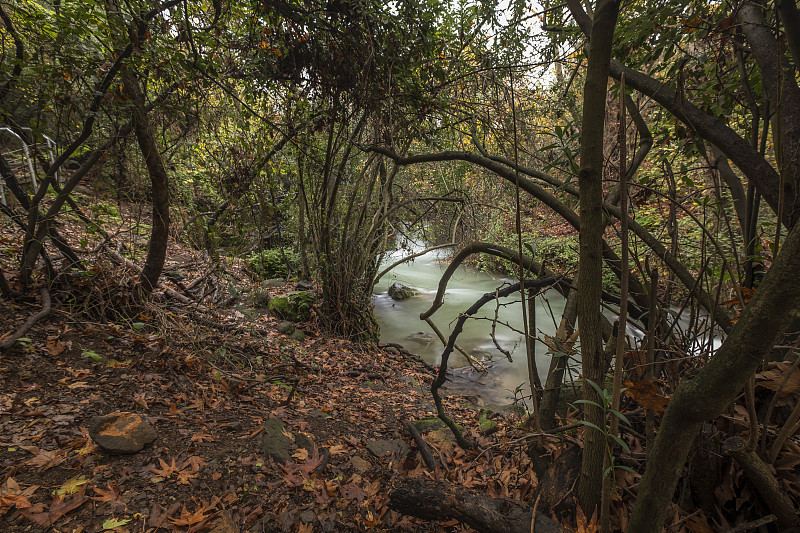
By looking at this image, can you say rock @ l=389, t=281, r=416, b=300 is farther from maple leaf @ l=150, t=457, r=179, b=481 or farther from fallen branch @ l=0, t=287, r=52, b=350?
maple leaf @ l=150, t=457, r=179, b=481

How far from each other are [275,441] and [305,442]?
9.1 inches

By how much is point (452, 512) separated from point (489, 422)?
2.21 metres

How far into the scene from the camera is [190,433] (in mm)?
2568

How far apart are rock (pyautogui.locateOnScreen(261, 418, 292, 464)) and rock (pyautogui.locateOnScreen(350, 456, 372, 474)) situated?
0.47 m

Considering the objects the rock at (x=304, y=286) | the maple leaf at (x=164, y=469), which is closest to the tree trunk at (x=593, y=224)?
the maple leaf at (x=164, y=469)

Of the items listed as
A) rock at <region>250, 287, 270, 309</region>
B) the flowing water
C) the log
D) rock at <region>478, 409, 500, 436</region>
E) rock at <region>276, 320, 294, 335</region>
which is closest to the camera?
the log

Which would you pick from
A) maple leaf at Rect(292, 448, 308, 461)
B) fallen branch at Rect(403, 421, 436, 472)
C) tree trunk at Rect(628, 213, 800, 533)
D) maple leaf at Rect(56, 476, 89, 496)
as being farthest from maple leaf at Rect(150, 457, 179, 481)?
tree trunk at Rect(628, 213, 800, 533)

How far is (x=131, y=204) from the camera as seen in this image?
430cm

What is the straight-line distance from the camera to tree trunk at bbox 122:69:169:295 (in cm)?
332

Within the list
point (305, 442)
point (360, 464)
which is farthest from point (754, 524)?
point (305, 442)

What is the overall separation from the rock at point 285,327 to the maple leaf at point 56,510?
3981mm

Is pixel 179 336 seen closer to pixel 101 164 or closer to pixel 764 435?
pixel 101 164

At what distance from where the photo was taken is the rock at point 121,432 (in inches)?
86.7

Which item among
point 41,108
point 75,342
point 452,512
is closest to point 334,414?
point 452,512
